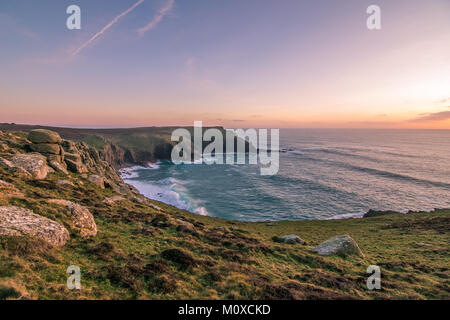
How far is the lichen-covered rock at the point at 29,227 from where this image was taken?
29.3ft

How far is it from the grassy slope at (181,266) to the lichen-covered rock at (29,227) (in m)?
0.56

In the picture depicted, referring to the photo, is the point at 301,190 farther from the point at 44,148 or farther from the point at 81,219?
the point at 44,148

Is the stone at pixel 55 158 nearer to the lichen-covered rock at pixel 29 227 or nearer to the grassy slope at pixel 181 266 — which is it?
the grassy slope at pixel 181 266

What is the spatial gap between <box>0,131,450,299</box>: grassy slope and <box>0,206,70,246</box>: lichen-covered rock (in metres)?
0.56

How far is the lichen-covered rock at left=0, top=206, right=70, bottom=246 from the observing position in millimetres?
8930

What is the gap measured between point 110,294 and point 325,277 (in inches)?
472

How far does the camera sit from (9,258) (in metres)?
7.62

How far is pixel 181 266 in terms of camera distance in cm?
1073

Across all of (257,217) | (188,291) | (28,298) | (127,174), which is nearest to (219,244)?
(188,291)

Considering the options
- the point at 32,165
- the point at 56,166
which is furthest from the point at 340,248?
the point at 56,166

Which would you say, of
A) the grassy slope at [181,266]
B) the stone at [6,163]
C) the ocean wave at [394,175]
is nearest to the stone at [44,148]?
the stone at [6,163]

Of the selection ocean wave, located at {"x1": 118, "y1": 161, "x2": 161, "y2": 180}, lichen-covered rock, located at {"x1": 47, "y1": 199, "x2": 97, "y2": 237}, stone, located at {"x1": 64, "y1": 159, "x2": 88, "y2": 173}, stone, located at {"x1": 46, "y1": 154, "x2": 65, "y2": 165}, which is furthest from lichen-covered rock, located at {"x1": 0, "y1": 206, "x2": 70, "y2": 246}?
ocean wave, located at {"x1": 118, "y1": 161, "x2": 161, "y2": 180}

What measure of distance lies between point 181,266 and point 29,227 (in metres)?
8.24
